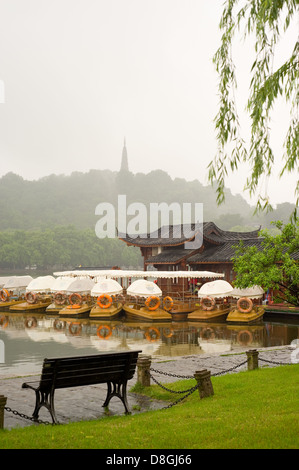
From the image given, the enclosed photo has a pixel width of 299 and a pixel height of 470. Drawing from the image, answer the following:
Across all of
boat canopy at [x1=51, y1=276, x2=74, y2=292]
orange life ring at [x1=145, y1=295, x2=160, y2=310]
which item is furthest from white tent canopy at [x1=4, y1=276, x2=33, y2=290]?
orange life ring at [x1=145, y1=295, x2=160, y2=310]

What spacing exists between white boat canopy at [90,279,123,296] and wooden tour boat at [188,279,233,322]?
544 centimetres

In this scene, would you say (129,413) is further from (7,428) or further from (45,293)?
(45,293)

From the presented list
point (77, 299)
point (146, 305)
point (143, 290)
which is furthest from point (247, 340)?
point (77, 299)

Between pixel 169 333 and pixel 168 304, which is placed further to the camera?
pixel 168 304

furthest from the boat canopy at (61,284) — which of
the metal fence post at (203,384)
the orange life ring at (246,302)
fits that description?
the metal fence post at (203,384)

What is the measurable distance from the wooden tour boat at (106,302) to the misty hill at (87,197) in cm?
10330

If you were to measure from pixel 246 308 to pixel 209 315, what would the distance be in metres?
2.36

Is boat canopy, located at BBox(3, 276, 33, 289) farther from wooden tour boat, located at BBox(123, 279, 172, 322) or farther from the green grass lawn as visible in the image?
the green grass lawn

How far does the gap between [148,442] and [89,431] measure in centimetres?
98

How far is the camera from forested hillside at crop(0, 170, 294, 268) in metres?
101

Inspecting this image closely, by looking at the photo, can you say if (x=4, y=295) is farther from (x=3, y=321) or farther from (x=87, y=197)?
(x=87, y=197)

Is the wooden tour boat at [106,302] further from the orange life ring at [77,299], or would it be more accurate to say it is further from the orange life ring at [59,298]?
the orange life ring at [59,298]

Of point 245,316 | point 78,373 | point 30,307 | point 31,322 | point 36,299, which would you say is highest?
point 78,373

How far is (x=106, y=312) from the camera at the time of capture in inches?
1230
